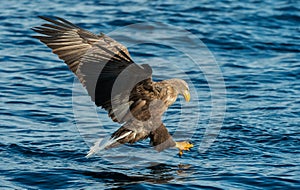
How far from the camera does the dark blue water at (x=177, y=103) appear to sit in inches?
255

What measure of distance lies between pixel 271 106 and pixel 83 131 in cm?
274

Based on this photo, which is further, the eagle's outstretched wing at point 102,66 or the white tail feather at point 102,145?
the white tail feather at point 102,145

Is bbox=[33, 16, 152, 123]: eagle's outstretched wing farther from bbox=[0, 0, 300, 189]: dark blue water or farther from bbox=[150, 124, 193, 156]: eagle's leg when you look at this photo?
bbox=[0, 0, 300, 189]: dark blue water

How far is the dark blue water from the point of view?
648 centimetres

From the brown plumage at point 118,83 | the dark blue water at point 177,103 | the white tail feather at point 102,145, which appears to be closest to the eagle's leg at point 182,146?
the brown plumage at point 118,83

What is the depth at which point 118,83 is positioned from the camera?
6.16m

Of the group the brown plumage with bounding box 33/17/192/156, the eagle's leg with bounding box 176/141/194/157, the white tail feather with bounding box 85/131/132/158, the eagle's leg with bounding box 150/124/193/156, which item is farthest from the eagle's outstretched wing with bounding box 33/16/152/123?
the eagle's leg with bounding box 176/141/194/157

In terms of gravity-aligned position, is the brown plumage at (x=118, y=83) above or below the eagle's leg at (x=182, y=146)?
above

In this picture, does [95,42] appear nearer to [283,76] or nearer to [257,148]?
[257,148]

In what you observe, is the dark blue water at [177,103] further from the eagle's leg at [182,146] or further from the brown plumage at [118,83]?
the brown plumage at [118,83]

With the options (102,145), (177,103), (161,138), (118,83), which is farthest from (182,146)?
(177,103)

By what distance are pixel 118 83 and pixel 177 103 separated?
10.3ft

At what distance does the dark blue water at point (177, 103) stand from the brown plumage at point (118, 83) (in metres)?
0.47

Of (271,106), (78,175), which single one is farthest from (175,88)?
(271,106)
